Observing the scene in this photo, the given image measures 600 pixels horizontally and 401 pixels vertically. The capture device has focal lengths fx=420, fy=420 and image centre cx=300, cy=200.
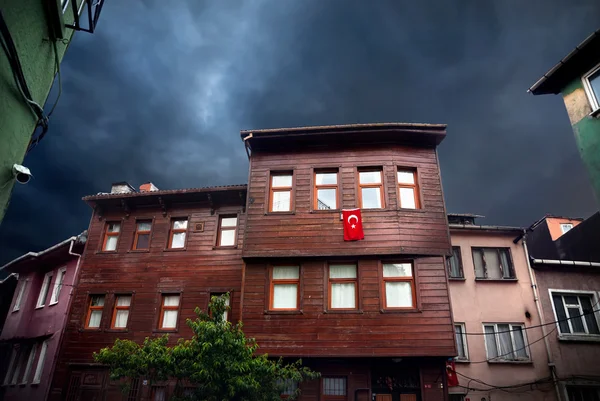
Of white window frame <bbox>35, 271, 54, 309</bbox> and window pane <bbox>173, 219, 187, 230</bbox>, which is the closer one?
window pane <bbox>173, 219, 187, 230</bbox>

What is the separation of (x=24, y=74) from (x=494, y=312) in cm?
1940

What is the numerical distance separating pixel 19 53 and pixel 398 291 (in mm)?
13182

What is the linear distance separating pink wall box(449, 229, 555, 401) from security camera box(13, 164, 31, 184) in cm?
1744

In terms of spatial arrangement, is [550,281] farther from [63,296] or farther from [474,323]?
[63,296]

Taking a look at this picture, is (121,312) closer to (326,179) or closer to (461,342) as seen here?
(326,179)

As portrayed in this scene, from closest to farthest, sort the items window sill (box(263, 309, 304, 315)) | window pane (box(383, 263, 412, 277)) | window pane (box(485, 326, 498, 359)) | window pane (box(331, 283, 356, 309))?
window sill (box(263, 309, 304, 315))
window pane (box(331, 283, 356, 309))
window pane (box(383, 263, 412, 277))
window pane (box(485, 326, 498, 359))

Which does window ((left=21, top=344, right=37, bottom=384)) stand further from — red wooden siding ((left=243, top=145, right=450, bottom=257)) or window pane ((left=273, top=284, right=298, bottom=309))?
window pane ((left=273, top=284, right=298, bottom=309))

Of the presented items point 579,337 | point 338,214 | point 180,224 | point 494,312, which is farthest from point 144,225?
point 579,337

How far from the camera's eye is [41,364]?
19.8m

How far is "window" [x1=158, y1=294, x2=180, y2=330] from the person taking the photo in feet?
59.5

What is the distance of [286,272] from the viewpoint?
16094 mm

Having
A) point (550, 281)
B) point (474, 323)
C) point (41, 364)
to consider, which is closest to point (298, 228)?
point (474, 323)

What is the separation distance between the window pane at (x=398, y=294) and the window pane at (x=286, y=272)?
3.40m

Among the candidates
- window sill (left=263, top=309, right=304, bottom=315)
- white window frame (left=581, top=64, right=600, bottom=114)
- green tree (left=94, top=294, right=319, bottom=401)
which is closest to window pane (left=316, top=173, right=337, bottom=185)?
window sill (left=263, top=309, right=304, bottom=315)
